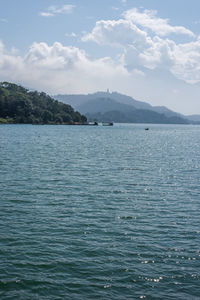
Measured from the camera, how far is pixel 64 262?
21078 millimetres

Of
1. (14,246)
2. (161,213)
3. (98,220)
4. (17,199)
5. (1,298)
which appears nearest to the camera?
(1,298)

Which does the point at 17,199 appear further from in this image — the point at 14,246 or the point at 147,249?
the point at 147,249

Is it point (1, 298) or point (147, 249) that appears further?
point (147, 249)

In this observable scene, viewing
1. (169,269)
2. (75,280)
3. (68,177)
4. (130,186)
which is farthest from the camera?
(68,177)

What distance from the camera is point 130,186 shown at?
4612cm

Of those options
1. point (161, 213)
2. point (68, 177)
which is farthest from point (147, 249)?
point (68, 177)

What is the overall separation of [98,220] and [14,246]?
922 cm

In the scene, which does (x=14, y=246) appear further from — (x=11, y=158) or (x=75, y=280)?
(x=11, y=158)

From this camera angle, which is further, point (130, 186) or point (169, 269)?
point (130, 186)

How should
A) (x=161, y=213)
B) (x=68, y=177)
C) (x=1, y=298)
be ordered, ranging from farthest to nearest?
(x=68, y=177) → (x=161, y=213) → (x=1, y=298)

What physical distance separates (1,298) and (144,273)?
30.3 ft

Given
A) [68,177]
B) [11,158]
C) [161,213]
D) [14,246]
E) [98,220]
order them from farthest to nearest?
[11,158] < [68,177] < [161,213] < [98,220] < [14,246]

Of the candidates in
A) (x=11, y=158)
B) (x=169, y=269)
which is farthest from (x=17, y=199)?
(x=11, y=158)

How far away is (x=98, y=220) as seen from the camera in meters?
29.8
